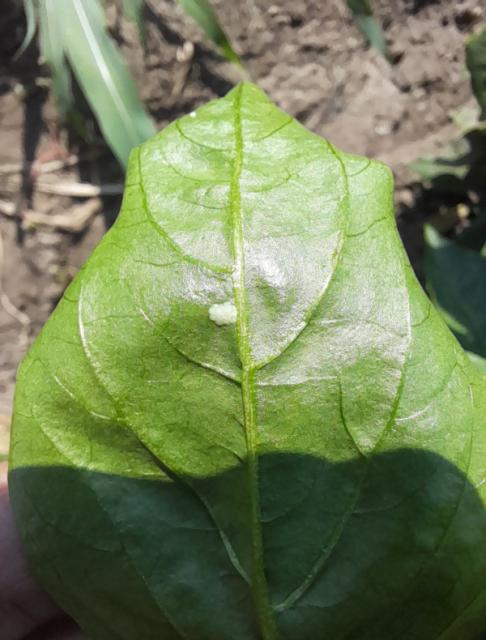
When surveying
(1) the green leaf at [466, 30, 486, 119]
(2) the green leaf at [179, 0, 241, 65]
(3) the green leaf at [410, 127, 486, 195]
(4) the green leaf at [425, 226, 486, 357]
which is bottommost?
(4) the green leaf at [425, 226, 486, 357]

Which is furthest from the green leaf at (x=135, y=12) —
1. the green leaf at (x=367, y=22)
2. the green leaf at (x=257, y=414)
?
the green leaf at (x=257, y=414)

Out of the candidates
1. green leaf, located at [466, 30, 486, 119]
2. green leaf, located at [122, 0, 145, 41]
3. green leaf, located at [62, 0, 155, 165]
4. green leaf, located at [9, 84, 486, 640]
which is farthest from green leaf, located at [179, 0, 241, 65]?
green leaf, located at [9, 84, 486, 640]

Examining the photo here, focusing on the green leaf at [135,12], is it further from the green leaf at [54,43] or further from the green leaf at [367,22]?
the green leaf at [367,22]

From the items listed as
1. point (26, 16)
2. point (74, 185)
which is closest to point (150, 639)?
point (74, 185)

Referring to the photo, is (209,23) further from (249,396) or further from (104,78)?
(249,396)

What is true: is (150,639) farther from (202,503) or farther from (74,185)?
(74,185)

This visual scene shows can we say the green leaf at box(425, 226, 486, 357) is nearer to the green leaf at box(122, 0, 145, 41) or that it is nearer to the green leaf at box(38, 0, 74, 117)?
the green leaf at box(122, 0, 145, 41)
